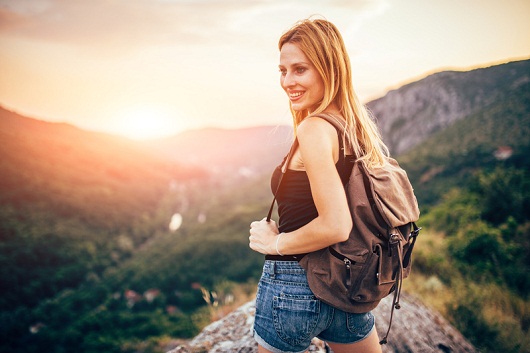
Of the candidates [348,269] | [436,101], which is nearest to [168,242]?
[436,101]

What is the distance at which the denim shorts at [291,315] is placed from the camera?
3.38ft

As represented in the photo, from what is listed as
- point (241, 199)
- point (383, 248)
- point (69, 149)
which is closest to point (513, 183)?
point (383, 248)

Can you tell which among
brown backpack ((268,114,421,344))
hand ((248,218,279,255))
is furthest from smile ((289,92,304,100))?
hand ((248,218,279,255))

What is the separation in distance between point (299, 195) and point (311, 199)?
0.05 m

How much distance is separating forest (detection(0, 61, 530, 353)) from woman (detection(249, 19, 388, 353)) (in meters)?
2.41

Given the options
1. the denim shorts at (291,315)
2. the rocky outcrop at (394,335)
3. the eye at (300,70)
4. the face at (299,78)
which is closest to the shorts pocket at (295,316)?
the denim shorts at (291,315)

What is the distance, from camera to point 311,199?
1046mm

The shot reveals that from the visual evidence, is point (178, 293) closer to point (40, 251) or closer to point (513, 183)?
point (40, 251)

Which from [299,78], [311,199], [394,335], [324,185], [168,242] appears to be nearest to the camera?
[324,185]

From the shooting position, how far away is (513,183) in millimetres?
9406

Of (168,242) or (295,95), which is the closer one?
(295,95)

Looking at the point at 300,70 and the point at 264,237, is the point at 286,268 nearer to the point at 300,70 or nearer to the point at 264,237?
the point at 264,237

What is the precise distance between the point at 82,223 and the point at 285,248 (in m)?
81.4

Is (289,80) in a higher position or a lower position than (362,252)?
higher
